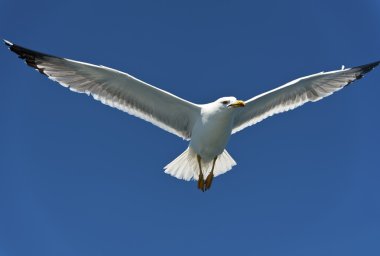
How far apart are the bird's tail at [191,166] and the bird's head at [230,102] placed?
3.71ft

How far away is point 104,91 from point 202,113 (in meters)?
1.46

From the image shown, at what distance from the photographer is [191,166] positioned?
30.8ft

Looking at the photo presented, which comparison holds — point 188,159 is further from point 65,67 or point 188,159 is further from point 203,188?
point 65,67

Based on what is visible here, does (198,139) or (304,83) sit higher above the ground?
(304,83)

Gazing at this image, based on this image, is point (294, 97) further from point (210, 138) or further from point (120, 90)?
point (120, 90)

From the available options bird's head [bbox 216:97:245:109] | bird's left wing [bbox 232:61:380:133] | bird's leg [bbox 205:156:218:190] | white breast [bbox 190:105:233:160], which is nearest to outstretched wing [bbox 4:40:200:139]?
white breast [bbox 190:105:233:160]

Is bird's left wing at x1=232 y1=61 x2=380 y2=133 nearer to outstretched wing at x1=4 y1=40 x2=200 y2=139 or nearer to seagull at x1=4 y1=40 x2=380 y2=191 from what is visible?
seagull at x1=4 y1=40 x2=380 y2=191

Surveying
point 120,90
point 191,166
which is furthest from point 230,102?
point 120,90

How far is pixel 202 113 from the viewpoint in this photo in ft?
28.9

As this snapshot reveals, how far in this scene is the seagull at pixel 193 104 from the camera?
8438mm

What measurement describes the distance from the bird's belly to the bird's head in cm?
27

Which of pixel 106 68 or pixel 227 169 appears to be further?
pixel 227 169

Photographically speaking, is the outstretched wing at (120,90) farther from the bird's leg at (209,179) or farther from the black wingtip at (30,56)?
the bird's leg at (209,179)

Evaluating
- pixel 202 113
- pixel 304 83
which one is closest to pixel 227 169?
pixel 202 113
